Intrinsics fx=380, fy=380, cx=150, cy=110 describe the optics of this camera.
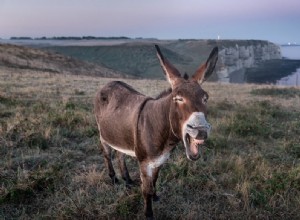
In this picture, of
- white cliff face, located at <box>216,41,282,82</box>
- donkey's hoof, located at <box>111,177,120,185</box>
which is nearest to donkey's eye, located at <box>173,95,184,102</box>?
donkey's hoof, located at <box>111,177,120,185</box>

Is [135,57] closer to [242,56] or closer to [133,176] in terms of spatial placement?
A: [242,56]

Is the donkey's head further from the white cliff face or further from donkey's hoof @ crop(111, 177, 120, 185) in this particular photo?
the white cliff face

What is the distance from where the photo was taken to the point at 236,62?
122 metres

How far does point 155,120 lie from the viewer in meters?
4.61

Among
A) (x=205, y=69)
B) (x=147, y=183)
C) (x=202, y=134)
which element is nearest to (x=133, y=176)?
(x=147, y=183)

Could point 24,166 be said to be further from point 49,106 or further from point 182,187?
point 49,106

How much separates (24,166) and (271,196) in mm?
4280

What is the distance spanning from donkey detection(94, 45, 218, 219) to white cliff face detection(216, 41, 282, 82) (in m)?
86.4

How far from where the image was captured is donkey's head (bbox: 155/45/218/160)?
12.1ft

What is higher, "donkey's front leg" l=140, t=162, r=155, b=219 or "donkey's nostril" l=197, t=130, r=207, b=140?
"donkey's nostril" l=197, t=130, r=207, b=140

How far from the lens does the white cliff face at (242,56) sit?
10150cm

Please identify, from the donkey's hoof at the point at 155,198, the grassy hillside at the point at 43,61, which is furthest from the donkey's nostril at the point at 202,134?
the grassy hillside at the point at 43,61

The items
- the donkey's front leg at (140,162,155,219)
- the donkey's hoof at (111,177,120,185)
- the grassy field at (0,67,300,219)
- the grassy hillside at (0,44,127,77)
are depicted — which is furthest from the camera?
the grassy hillside at (0,44,127,77)

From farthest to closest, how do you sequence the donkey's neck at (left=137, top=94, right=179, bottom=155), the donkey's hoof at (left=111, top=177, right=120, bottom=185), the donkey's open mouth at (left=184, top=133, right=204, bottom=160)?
1. the donkey's hoof at (left=111, top=177, right=120, bottom=185)
2. the donkey's neck at (left=137, top=94, right=179, bottom=155)
3. the donkey's open mouth at (left=184, top=133, right=204, bottom=160)
